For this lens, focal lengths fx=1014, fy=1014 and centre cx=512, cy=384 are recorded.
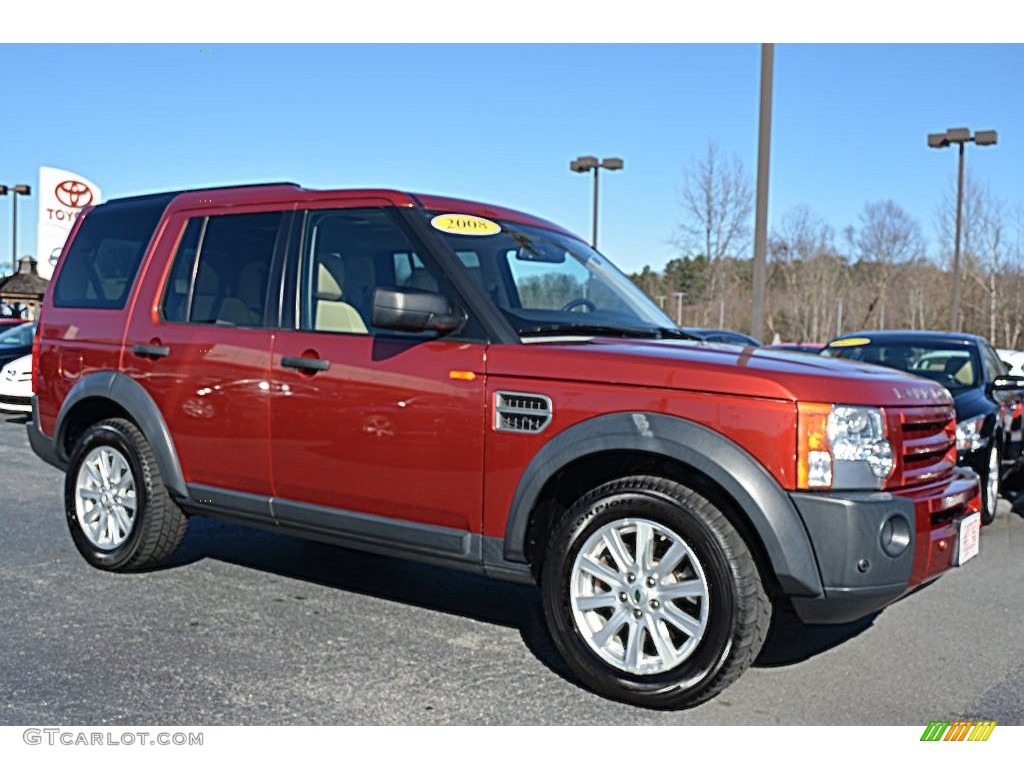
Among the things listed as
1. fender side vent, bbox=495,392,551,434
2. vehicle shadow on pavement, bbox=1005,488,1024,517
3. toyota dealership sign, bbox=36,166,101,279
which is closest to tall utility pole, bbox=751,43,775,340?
vehicle shadow on pavement, bbox=1005,488,1024,517

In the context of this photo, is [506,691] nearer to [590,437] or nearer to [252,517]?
[590,437]

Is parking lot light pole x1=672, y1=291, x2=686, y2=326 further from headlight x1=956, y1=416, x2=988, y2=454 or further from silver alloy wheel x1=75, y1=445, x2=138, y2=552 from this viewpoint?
silver alloy wheel x1=75, y1=445, x2=138, y2=552

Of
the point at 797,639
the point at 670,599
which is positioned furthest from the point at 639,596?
the point at 797,639

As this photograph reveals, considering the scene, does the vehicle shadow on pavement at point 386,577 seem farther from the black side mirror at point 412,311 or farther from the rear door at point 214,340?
the black side mirror at point 412,311

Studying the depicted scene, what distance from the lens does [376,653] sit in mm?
4312

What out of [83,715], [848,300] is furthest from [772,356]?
[848,300]

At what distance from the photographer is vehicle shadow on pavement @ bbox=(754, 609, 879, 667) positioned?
4.46m

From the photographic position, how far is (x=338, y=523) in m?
4.59

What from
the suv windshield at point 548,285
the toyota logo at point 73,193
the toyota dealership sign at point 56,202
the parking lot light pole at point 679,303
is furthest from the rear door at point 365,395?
the parking lot light pole at point 679,303

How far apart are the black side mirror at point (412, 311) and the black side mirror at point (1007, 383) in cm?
586

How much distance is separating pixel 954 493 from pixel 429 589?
2.74 metres

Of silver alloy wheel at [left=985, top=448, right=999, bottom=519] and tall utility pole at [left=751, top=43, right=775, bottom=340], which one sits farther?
tall utility pole at [left=751, top=43, right=775, bottom=340]

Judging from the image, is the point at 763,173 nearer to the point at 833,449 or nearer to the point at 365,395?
the point at 365,395

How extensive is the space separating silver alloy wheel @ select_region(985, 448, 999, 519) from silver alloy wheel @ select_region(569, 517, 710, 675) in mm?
4878
